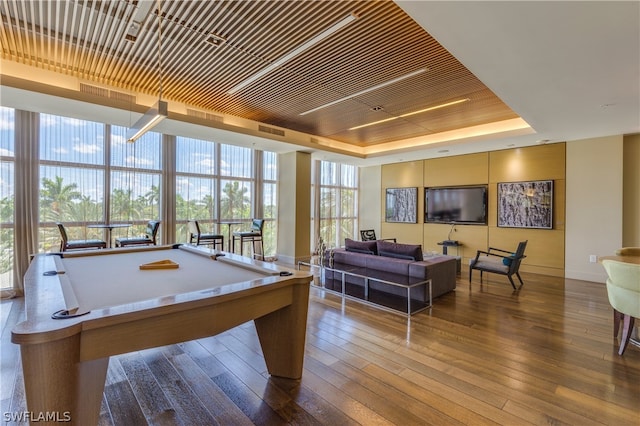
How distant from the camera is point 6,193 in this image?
449 centimetres

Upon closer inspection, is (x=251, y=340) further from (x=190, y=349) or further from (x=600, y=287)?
(x=600, y=287)

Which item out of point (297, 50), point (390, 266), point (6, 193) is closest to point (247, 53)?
point (297, 50)

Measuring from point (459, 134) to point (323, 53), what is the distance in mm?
4414

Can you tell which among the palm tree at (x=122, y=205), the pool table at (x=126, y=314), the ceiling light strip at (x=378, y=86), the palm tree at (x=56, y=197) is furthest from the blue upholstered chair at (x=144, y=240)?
the ceiling light strip at (x=378, y=86)

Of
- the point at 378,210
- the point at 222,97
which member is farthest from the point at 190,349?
the point at 378,210

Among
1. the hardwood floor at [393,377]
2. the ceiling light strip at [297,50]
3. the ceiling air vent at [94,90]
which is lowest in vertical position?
the hardwood floor at [393,377]

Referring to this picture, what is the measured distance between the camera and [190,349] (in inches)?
113

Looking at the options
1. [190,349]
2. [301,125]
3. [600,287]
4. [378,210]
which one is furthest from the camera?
[378,210]

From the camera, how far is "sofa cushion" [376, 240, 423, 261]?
176 inches

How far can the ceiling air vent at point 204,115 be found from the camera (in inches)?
202

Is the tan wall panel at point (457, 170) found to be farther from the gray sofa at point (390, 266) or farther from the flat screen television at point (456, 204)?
the gray sofa at point (390, 266)

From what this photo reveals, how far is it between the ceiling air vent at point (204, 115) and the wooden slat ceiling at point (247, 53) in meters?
0.15

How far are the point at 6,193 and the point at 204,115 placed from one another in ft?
10.3

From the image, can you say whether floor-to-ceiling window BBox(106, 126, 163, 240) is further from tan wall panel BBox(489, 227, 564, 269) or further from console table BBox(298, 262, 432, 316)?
tan wall panel BBox(489, 227, 564, 269)
